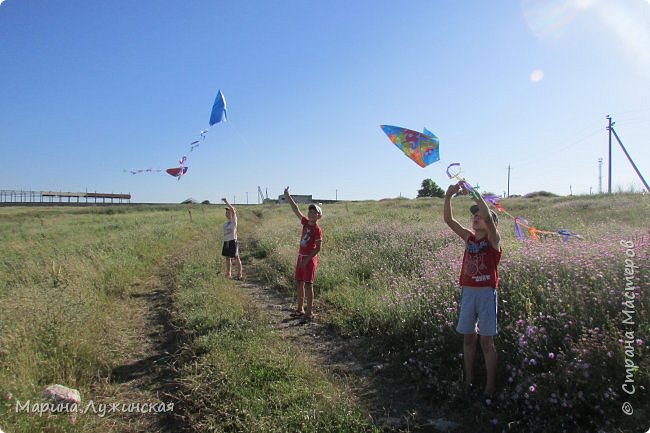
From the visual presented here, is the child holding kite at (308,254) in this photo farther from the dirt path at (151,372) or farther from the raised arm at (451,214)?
the raised arm at (451,214)

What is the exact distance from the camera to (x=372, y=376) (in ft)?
14.4

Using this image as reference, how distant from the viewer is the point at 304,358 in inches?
185

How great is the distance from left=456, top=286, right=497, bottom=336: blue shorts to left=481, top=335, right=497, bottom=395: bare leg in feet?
0.26

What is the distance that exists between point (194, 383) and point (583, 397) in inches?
146

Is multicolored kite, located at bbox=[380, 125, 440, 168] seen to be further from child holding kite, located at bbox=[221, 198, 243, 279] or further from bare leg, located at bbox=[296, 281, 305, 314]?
child holding kite, located at bbox=[221, 198, 243, 279]

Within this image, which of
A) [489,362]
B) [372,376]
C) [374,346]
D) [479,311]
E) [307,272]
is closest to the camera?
[489,362]

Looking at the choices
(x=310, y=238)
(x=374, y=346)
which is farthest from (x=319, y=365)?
(x=310, y=238)

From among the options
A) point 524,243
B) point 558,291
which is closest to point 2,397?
point 558,291

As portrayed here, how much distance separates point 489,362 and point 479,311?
496 millimetres

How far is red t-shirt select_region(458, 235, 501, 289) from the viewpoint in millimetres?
3848

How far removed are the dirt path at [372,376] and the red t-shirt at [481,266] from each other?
1300mm

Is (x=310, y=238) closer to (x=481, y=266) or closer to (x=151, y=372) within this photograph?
(x=151, y=372)

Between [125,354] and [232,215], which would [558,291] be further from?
[232,215]

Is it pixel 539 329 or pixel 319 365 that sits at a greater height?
pixel 539 329
